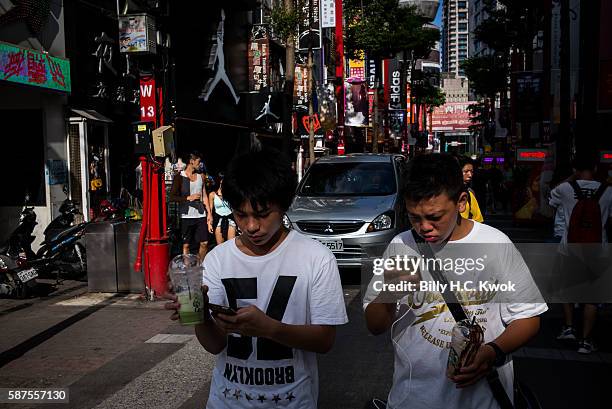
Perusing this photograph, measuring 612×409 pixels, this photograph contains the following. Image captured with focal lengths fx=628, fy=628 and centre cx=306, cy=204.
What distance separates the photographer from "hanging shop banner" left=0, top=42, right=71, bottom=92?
11297 millimetres

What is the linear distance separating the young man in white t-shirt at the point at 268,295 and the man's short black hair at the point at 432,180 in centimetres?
43

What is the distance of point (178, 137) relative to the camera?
66.4 ft

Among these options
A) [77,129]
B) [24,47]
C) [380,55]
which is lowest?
[77,129]

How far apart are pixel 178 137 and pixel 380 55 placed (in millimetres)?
27855

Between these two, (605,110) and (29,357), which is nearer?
(29,357)

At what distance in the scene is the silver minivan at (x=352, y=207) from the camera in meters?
10.0

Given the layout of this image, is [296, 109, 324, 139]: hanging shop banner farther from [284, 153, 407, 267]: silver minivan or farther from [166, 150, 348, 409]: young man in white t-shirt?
[166, 150, 348, 409]: young man in white t-shirt

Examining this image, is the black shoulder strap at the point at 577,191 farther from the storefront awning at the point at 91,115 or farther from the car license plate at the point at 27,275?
the storefront awning at the point at 91,115

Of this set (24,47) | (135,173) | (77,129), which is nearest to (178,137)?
(135,173)

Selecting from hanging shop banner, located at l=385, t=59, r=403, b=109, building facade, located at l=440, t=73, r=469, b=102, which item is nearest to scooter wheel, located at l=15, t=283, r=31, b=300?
hanging shop banner, located at l=385, t=59, r=403, b=109

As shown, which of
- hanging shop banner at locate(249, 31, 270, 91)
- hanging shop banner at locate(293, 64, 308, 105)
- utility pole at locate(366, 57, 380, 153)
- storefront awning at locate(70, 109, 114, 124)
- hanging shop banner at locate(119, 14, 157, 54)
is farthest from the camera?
utility pole at locate(366, 57, 380, 153)

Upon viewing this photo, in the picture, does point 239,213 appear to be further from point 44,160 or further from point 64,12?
point 64,12

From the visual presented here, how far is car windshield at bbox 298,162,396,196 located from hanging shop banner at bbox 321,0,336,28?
16.4 m

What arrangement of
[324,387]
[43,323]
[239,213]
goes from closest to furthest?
[239,213]
[324,387]
[43,323]
